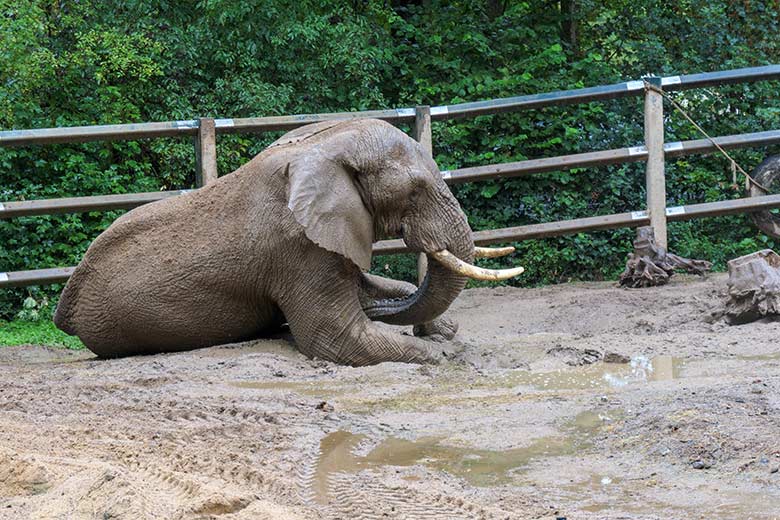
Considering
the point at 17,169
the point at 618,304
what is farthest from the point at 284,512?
the point at 17,169

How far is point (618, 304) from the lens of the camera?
9.65 metres

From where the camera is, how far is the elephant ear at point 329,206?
A: 784 cm

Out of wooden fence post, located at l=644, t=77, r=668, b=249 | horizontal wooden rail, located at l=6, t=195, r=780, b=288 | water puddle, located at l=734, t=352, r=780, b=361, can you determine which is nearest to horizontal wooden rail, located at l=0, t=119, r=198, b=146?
horizontal wooden rail, located at l=6, t=195, r=780, b=288

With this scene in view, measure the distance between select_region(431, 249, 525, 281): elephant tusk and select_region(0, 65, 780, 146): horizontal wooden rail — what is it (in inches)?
103

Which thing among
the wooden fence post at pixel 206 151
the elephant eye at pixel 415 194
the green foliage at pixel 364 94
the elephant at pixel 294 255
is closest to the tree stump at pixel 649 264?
the green foliage at pixel 364 94

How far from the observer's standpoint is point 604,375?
6.98 metres

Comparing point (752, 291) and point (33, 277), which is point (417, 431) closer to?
point (752, 291)

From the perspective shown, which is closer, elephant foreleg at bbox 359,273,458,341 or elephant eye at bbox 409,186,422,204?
elephant eye at bbox 409,186,422,204

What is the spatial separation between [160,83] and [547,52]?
425 centimetres

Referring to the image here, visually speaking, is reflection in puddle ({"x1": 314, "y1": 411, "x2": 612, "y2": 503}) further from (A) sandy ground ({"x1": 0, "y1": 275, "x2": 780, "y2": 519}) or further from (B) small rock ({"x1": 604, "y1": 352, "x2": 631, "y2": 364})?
(B) small rock ({"x1": 604, "y1": 352, "x2": 631, "y2": 364})

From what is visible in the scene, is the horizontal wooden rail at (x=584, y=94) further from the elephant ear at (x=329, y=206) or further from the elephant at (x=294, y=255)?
the elephant ear at (x=329, y=206)

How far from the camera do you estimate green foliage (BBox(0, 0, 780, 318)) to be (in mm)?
11930

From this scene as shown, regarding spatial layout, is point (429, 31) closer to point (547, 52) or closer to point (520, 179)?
point (547, 52)

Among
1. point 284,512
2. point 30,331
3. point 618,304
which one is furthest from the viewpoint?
point 30,331
